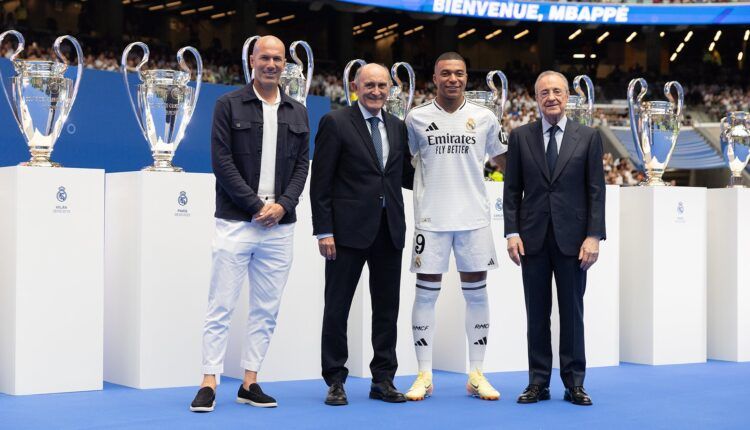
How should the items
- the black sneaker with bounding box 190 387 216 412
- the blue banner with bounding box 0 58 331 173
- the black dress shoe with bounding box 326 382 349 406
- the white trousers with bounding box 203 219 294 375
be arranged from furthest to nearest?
the blue banner with bounding box 0 58 331 173 → the black dress shoe with bounding box 326 382 349 406 → the white trousers with bounding box 203 219 294 375 → the black sneaker with bounding box 190 387 216 412

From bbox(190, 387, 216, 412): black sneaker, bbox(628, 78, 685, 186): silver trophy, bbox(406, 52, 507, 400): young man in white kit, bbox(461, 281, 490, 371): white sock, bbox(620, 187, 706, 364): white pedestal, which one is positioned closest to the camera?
bbox(190, 387, 216, 412): black sneaker

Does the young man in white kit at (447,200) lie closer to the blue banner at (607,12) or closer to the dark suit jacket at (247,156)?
the dark suit jacket at (247,156)

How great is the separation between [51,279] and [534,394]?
7.92 ft

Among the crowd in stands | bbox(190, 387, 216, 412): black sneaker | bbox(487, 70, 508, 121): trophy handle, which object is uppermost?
the crowd in stands

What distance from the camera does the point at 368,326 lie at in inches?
219

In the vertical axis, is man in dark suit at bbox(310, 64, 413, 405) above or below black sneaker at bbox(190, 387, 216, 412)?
above

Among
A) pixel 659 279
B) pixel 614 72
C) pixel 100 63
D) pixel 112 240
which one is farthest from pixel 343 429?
pixel 614 72

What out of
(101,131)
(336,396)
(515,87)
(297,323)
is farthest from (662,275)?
(515,87)

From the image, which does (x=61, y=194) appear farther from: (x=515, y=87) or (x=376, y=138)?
(x=515, y=87)

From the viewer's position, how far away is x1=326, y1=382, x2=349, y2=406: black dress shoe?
14.7 feet

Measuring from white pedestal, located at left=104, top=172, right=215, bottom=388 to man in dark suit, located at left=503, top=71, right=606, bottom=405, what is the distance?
1.62 meters

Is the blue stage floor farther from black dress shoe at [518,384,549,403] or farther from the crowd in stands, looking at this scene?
the crowd in stands

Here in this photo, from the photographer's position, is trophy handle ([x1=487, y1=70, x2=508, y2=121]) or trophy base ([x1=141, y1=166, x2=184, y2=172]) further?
trophy handle ([x1=487, y1=70, x2=508, y2=121])

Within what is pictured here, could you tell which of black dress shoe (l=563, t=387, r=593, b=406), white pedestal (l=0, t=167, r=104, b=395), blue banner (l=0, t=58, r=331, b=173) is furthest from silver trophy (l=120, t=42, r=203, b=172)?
blue banner (l=0, t=58, r=331, b=173)
